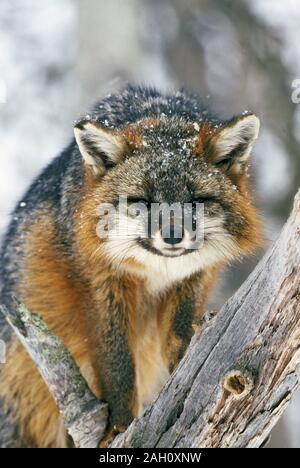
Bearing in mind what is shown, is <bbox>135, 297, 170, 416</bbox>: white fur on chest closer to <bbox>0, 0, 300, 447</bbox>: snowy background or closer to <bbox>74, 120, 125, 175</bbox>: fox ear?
<bbox>74, 120, 125, 175</bbox>: fox ear

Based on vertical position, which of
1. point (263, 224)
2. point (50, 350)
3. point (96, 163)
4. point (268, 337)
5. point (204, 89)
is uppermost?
point (204, 89)

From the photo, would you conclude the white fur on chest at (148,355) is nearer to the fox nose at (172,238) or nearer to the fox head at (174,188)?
the fox head at (174,188)

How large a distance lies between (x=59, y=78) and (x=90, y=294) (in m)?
10.5

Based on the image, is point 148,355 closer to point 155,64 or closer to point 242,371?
point 242,371

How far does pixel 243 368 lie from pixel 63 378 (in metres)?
1.96

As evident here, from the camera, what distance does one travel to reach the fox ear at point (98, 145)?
271 inches

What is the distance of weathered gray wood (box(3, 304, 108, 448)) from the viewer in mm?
6840

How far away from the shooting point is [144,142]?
274 inches

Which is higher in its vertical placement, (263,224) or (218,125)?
(218,125)

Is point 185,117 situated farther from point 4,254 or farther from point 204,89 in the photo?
point 204,89

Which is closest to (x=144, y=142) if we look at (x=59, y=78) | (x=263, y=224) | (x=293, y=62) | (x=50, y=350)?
(x=263, y=224)

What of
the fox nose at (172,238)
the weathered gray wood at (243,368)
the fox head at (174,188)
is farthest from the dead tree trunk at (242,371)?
the fox head at (174,188)

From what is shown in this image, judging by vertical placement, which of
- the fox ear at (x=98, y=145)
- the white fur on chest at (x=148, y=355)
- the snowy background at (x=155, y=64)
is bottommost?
the white fur on chest at (x=148, y=355)

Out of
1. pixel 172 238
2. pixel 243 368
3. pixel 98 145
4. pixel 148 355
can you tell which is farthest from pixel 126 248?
pixel 243 368
